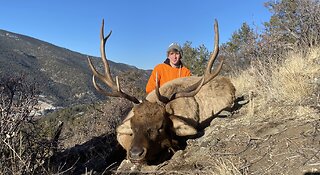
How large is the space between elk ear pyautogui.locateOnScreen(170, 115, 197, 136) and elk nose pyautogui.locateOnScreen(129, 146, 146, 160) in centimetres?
90

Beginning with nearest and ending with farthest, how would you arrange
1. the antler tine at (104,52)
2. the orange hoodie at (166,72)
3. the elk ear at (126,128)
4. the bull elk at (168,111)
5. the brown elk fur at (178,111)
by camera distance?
the bull elk at (168,111) < the brown elk fur at (178,111) < the elk ear at (126,128) < the antler tine at (104,52) < the orange hoodie at (166,72)

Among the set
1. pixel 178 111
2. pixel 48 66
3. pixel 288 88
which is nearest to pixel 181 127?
pixel 178 111

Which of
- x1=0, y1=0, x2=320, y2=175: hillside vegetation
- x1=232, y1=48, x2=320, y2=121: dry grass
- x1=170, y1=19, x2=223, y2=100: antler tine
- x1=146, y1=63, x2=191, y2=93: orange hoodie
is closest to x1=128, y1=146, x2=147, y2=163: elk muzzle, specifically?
x1=0, y1=0, x2=320, y2=175: hillside vegetation

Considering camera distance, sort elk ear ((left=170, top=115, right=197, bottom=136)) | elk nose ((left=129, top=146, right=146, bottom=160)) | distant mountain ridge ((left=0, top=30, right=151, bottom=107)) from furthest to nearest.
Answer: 1. distant mountain ridge ((left=0, top=30, right=151, bottom=107))
2. elk ear ((left=170, top=115, right=197, bottom=136))
3. elk nose ((left=129, top=146, right=146, bottom=160))

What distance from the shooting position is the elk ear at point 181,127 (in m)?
5.48

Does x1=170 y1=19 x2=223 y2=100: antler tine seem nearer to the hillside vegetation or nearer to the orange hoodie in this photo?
the hillside vegetation

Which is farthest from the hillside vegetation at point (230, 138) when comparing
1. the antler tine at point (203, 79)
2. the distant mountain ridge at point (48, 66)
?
the distant mountain ridge at point (48, 66)

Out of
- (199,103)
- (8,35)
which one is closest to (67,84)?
(8,35)

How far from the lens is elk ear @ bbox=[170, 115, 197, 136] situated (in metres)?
5.48

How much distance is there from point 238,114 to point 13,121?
3481 mm

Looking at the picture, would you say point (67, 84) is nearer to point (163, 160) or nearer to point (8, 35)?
point (8, 35)

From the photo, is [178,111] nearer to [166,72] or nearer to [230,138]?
[230,138]

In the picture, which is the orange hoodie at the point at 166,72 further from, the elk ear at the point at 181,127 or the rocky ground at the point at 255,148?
the elk ear at the point at 181,127

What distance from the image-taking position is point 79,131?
11320 millimetres
